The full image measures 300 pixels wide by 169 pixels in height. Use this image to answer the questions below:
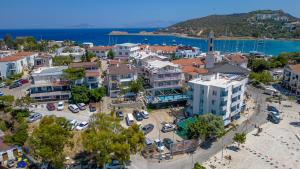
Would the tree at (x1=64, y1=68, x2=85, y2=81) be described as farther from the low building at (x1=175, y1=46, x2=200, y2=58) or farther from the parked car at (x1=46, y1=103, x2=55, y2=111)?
the low building at (x1=175, y1=46, x2=200, y2=58)

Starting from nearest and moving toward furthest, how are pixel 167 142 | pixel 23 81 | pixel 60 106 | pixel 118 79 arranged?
pixel 167 142, pixel 60 106, pixel 118 79, pixel 23 81

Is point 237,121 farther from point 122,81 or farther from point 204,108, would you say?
point 122,81

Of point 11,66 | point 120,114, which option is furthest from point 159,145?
point 11,66

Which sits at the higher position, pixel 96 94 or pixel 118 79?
pixel 118 79

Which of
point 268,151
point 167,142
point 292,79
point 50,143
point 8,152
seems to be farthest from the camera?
point 292,79

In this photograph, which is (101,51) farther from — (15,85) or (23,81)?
(15,85)

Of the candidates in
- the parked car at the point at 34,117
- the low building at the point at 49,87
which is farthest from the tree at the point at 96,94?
the parked car at the point at 34,117

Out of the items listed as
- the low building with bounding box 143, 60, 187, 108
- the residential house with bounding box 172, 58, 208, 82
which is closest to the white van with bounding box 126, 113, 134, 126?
the low building with bounding box 143, 60, 187, 108
